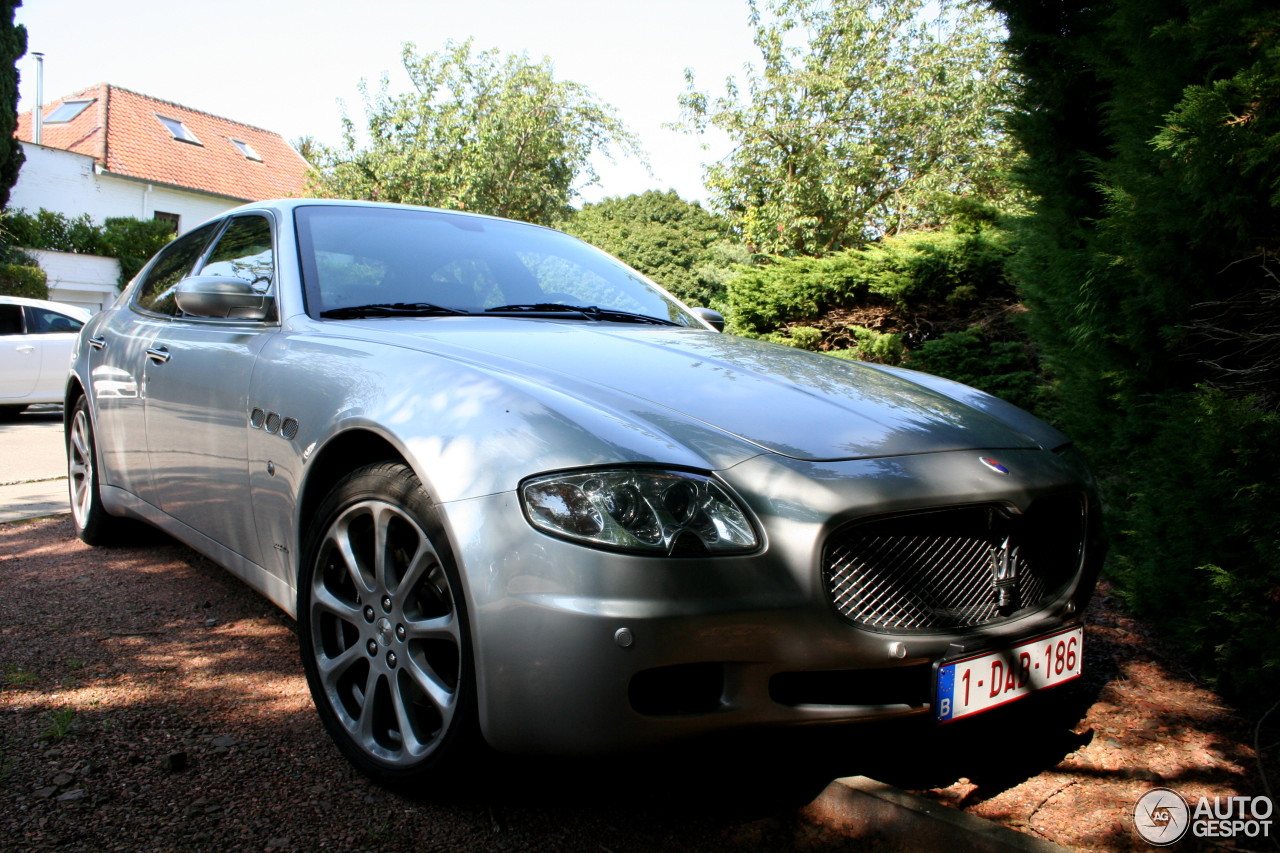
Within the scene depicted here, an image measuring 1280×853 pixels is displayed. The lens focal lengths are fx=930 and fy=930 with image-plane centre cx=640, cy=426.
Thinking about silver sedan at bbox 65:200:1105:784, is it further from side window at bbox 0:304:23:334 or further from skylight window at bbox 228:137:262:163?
skylight window at bbox 228:137:262:163

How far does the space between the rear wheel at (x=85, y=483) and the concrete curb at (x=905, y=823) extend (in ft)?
11.9

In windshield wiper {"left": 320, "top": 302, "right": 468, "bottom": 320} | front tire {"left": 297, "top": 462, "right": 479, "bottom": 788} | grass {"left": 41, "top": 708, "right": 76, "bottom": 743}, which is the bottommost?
grass {"left": 41, "top": 708, "right": 76, "bottom": 743}

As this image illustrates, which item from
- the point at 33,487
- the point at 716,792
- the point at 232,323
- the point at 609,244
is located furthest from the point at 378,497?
the point at 609,244


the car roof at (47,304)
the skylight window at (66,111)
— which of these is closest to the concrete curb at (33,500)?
the car roof at (47,304)

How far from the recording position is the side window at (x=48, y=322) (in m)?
11.4

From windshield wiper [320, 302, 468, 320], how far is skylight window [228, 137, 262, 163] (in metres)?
36.1

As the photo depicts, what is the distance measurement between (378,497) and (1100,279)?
2788 millimetres

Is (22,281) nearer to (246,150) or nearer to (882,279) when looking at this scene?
(246,150)

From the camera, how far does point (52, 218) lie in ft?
78.7

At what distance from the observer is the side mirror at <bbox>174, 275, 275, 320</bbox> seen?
2955 millimetres

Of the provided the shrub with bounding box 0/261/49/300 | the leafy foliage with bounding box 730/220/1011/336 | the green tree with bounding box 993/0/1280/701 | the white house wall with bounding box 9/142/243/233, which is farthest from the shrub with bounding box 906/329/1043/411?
the white house wall with bounding box 9/142/243/233

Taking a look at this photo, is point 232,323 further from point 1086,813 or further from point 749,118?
point 749,118

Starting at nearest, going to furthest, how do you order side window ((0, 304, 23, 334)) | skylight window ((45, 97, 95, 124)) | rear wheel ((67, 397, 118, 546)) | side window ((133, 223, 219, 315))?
side window ((133, 223, 219, 315)) → rear wheel ((67, 397, 118, 546)) → side window ((0, 304, 23, 334)) → skylight window ((45, 97, 95, 124))

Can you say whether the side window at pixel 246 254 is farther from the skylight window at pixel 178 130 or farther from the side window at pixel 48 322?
the skylight window at pixel 178 130
